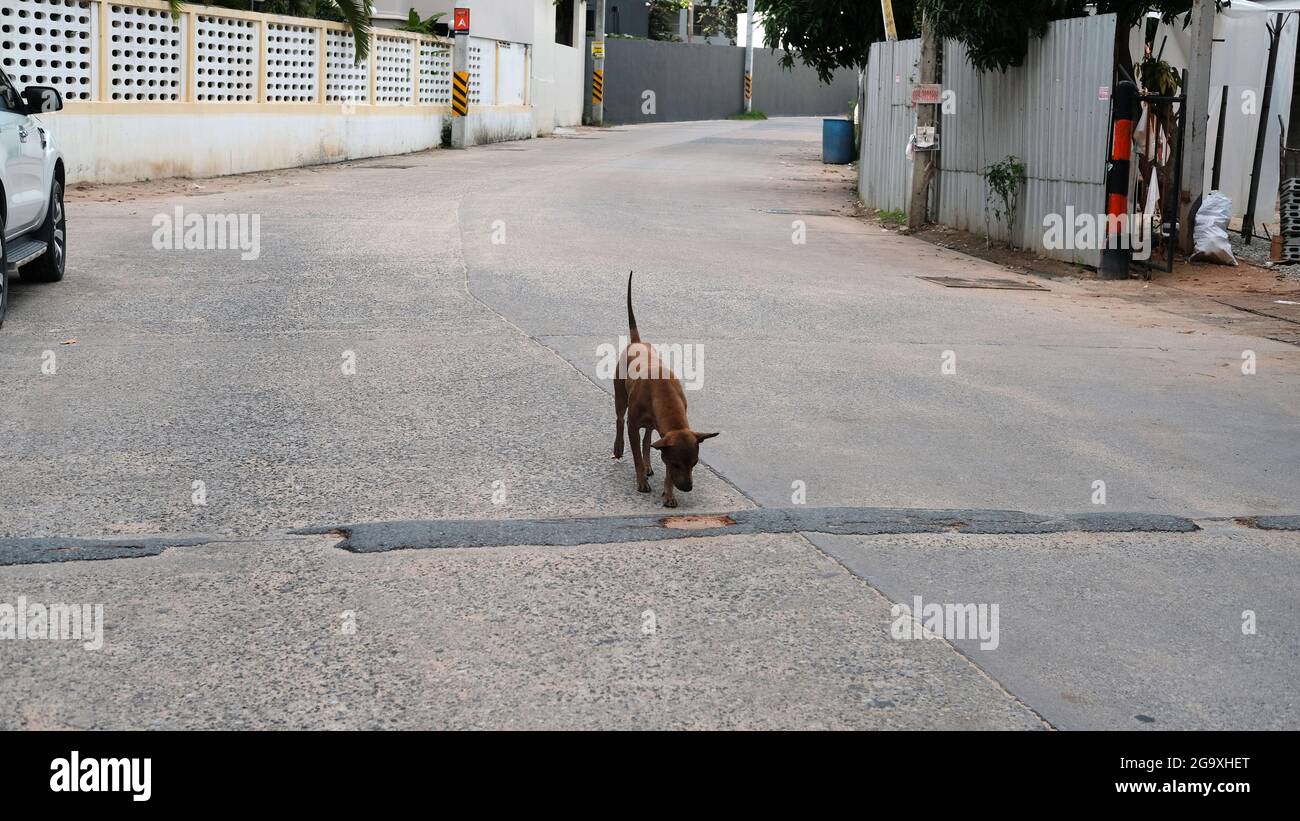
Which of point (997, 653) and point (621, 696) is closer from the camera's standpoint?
point (621, 696)

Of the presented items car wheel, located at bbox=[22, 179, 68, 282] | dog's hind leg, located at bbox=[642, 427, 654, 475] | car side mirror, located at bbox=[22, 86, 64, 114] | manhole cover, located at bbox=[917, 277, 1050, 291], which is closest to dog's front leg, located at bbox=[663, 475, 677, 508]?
dog's hind leg, located at bbox=[642, 427, 654, 475]

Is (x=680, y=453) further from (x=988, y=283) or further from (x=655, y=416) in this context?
(x=988, y=283)

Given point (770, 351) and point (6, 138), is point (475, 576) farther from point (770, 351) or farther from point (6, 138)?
point (6, 138)

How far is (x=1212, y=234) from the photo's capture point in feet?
49.5

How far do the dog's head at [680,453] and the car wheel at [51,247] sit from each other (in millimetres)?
7179

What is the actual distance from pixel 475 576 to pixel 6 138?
6751mm

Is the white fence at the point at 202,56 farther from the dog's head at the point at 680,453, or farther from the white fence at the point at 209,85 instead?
the dog's head at the point at 680,453

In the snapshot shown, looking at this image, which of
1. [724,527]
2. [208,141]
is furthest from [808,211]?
[724,527]

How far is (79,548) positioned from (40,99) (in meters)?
6.58

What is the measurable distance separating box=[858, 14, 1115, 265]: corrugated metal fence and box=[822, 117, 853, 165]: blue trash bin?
1160cm

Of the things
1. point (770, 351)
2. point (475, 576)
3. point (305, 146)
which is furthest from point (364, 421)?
point (305, 146)
